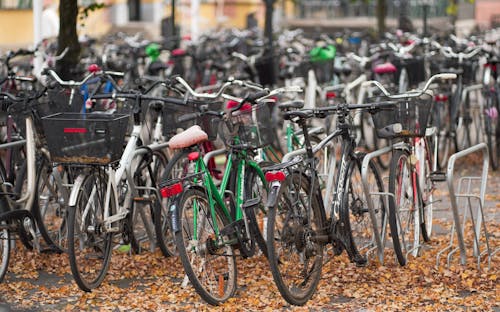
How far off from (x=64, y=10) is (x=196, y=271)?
4.09 metres

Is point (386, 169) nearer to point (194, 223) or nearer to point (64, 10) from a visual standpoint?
point (64, 10)

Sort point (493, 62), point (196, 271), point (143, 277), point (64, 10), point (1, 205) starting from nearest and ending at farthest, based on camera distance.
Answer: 1. point (196, 271)
2. point (1, 205)
3. point (143, 277)
4. point (64, 10)
5. point (493, 62)

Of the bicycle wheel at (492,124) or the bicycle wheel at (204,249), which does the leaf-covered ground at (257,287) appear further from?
the bicycle wheel at (492,124)

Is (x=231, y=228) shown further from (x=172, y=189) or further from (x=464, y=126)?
(x=464, y=126)

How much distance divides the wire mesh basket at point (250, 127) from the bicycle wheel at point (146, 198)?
0.64m

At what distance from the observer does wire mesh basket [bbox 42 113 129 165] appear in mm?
6035

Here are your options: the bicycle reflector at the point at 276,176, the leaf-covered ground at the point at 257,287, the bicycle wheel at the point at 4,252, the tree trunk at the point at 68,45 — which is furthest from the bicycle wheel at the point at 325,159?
the tree trunk at the point at 68,45

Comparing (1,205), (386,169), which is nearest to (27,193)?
(1,205)

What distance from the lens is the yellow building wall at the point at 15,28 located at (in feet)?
84.7

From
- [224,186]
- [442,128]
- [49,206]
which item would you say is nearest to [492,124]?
[442,128]

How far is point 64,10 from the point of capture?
9203 mm

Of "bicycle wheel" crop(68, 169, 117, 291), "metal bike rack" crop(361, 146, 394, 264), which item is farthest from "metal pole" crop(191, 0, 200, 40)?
"bicycle wheel" crop(68, 169, 117, 291)

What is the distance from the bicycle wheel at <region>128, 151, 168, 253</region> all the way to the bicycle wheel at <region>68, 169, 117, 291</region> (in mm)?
366

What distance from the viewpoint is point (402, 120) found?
6.61 metres
